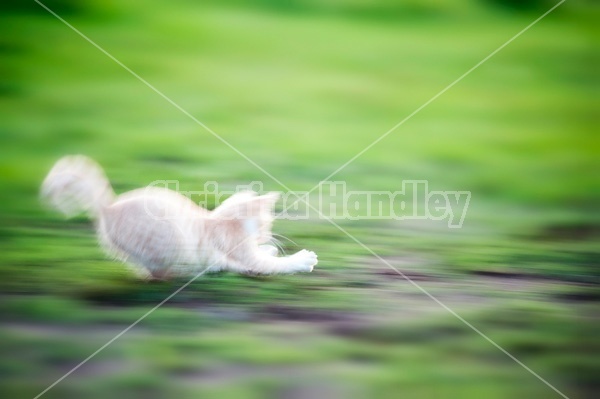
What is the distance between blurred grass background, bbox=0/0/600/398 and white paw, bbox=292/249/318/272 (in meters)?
0.02

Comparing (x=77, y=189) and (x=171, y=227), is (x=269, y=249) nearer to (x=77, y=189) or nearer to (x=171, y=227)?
(x=171, y=227)

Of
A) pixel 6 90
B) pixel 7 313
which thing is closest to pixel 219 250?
pixel 7 313

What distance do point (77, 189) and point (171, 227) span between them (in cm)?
21

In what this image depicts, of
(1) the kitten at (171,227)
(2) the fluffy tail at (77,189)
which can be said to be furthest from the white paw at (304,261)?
(2) the fluffy tail at (77,189)

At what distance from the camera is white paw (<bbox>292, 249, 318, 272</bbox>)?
1444mm

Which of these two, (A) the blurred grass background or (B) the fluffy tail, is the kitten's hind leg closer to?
(A) the blurred grass background

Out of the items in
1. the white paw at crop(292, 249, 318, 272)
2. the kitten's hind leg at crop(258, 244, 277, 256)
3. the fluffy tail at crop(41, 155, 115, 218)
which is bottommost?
the white paw at crop(292, 249, 318, 272)

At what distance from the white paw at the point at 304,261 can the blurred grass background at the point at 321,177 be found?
2 centimetres

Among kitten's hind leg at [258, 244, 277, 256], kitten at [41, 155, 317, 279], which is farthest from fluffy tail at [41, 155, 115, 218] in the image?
kitten's hind leg at [258, 244, 277, 256]

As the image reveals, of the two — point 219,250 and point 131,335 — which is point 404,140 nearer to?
point 219,250

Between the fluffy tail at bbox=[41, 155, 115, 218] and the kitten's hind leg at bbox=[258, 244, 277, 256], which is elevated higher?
the fluffy tail at bbox=[41, 155, 115, 218]

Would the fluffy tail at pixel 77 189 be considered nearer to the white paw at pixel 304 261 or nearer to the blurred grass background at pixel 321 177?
the blurred grass background at pixel 321 177

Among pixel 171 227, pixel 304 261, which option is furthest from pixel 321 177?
pixel 171 227

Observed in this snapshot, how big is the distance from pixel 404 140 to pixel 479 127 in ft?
0.57
